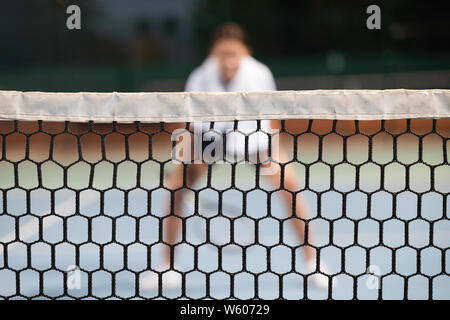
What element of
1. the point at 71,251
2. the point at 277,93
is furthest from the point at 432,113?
the point at 71,251

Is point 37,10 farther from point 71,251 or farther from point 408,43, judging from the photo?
point 71,251

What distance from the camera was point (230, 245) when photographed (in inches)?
129

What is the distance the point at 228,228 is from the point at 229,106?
235cm

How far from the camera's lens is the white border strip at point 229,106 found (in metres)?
1.64

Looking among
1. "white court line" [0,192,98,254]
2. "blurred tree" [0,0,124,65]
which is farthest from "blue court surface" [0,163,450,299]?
"blurred tree" [0,0,124,65]

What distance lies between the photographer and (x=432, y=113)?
1653mm

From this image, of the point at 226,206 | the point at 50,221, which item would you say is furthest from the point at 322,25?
the point at 50,221

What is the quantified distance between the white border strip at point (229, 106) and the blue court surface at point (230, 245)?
0.61ft

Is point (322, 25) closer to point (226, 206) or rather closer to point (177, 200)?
point (226, 206)

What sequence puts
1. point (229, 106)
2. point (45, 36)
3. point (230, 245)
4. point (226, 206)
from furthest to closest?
point (45, 36) → point (226, 206) → point (230, 245) → point (229, 106)

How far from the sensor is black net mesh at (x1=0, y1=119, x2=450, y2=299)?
1.74 m

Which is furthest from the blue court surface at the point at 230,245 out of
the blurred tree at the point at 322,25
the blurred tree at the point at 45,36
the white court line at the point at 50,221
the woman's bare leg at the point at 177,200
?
the blurred tree at the point at 322,25

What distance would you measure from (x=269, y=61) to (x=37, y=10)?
8.12ft

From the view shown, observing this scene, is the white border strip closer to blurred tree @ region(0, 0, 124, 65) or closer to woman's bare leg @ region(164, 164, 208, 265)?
woman's bare leg @ region(164, 164, 208, 265)
